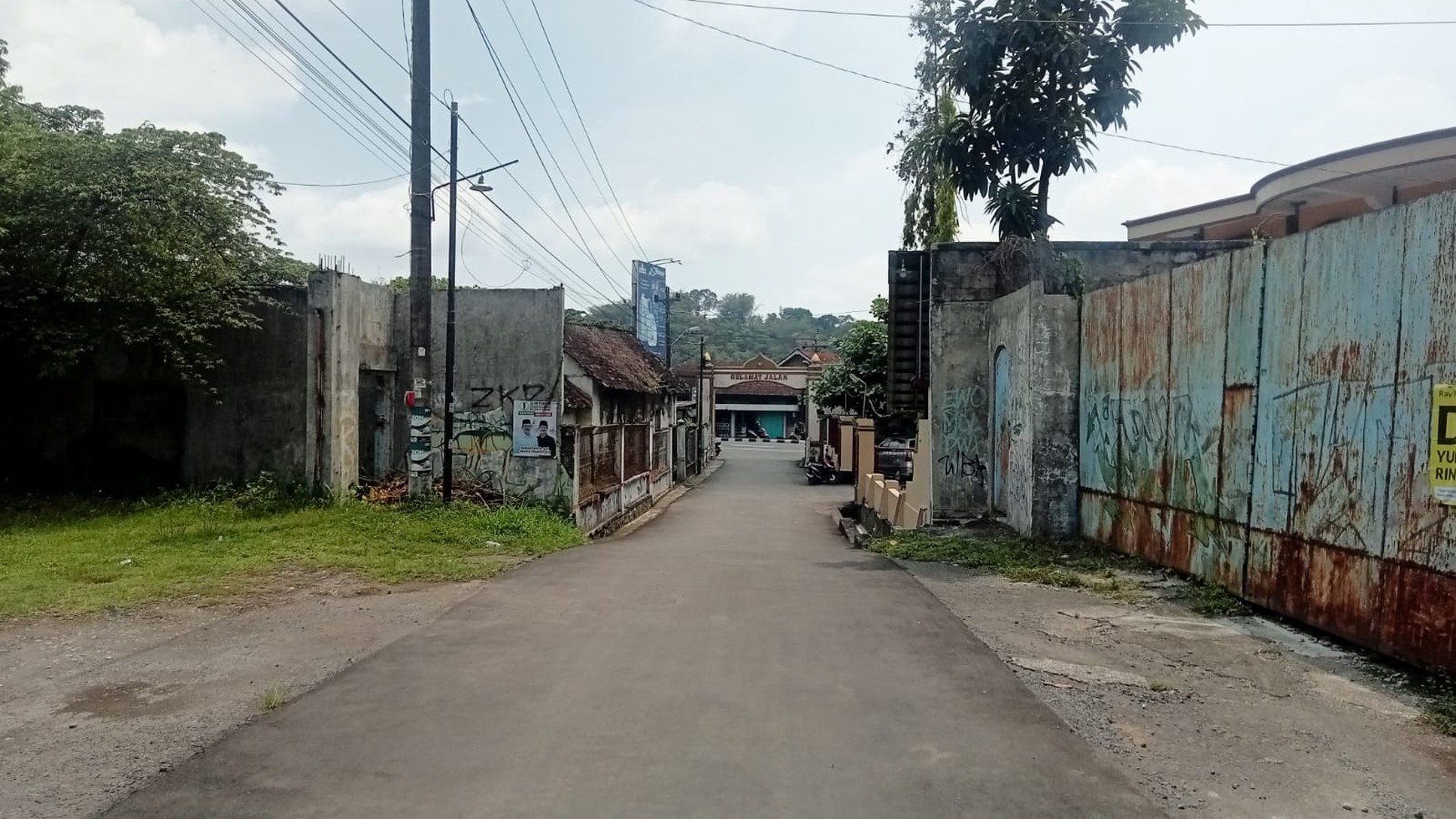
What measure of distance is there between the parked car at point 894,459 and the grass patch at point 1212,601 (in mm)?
21216

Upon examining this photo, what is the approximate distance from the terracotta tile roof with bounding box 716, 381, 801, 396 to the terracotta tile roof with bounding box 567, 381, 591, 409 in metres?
58.0

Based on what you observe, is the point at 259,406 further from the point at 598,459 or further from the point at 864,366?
the point at 864,366

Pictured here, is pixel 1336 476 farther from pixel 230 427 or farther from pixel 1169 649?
pixel 230 427

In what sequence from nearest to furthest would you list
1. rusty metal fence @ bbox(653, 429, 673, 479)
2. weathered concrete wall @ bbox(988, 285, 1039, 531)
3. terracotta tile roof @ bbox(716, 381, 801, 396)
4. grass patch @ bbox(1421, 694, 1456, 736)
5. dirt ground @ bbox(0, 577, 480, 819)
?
1. dirt ground @ bbox(0, 577, 480, 819)
2. grass patch @ bbox(1421, 694, 1456, 736)
3. weathered concrete wall @ bbox(988, 285, 1039, 531)
4. rusty metal fence @ bbox(653, 429, 673, 479)
5. terracotta tile roof @ bbox(716, 381, 801, 396)

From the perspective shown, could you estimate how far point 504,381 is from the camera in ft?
56.1

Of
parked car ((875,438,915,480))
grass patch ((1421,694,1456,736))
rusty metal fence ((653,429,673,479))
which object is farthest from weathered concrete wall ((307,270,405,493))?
parked car ((875,438,915,480))

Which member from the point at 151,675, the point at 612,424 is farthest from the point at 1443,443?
the point at 612,424

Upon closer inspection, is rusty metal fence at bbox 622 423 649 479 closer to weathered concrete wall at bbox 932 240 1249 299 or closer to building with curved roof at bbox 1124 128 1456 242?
weathered concrete wall at bbox 932 240 1249 299

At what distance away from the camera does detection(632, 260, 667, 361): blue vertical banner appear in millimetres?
42812

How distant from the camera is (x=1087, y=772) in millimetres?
4293

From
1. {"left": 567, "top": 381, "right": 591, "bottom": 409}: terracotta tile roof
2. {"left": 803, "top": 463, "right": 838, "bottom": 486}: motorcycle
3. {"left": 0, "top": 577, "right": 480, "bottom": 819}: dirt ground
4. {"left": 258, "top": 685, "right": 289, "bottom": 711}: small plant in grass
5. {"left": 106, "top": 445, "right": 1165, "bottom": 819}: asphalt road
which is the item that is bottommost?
{"left": 803, "top": 463, "right": 838, "bottom": 486}: motorcycle

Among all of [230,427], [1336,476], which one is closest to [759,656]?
[1336,476]

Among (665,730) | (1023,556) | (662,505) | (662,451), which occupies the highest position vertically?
(665,730)

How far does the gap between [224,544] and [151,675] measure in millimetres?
6213
